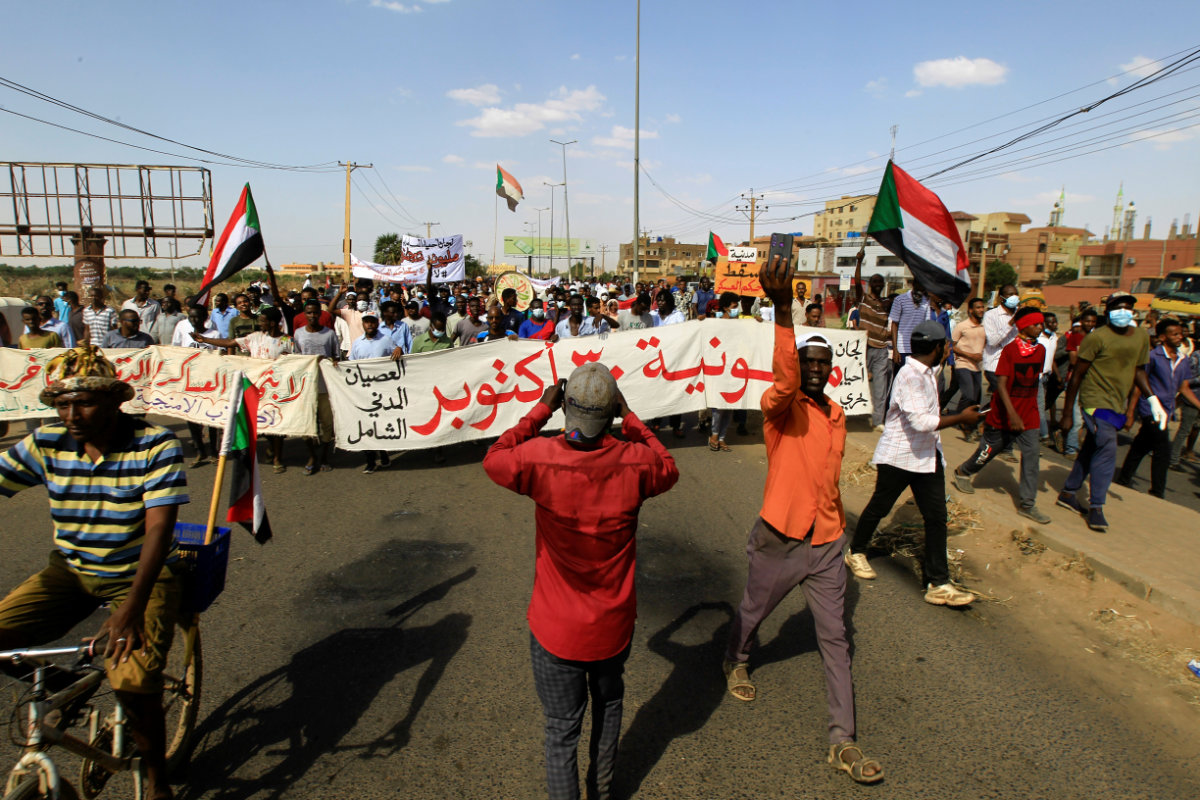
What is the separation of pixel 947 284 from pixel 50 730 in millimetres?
6003

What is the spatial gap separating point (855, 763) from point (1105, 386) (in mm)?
4484

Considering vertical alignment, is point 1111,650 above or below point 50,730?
below

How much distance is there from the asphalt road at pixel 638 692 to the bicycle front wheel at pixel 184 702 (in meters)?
0.10

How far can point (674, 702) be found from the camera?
10.9ft

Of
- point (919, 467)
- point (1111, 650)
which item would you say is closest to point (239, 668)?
point (919, 467)

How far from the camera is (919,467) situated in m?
4.24

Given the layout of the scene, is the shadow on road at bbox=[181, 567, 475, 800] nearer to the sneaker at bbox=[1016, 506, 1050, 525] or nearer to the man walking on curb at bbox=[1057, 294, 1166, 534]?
the sneaker at bbox=[1016, 506, 1050, 525]

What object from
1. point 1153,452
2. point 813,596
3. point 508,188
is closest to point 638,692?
point 813,596

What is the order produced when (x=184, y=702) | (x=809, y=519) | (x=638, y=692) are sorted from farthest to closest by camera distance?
1. (x=638, y=692)
2. (x=809, y=519)
3. (x=184, y=702)

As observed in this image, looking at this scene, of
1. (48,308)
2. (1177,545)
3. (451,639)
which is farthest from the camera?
(48,308)

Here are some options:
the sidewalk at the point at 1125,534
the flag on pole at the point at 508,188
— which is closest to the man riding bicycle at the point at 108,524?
the sidewalk at the point at 1125,534

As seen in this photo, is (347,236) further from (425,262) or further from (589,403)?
(589,403)

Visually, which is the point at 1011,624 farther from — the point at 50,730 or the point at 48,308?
the point at 48,308

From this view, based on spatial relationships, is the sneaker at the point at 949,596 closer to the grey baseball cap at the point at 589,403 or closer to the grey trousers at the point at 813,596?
the grey trousers at the point at 813,596
